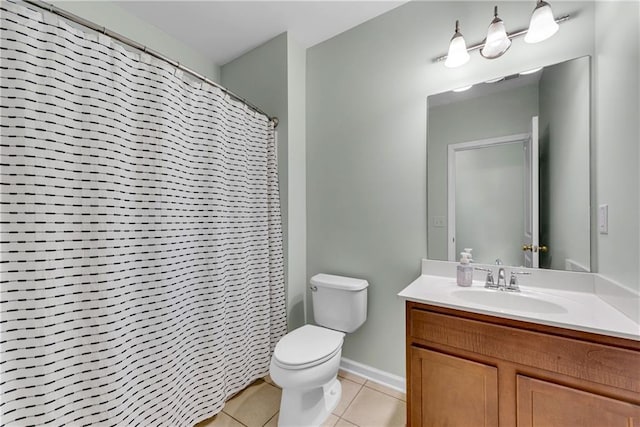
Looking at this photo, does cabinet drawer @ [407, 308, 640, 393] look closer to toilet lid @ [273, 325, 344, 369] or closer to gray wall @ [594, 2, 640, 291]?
gray wall @ [594, 2, 640, 291]

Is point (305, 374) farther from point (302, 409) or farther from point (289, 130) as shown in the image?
point (289, 130)

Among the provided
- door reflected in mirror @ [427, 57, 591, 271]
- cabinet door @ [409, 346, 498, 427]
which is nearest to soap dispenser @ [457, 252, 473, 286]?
door reflected in mirror @ [427, 57, 591, 271]

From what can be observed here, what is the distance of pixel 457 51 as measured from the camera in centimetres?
142

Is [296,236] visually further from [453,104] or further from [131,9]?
[131,9]

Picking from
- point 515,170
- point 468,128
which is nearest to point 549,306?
point 515,170

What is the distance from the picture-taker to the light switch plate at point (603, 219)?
1104mm

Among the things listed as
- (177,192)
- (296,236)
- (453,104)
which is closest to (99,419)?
(177,192)

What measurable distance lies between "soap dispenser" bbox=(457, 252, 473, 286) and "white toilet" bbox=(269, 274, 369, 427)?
1.94 feet

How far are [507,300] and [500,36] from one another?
132 centimetres

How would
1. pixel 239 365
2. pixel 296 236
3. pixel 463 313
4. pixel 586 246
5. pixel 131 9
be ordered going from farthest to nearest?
pixel 296 236 → pixel 131 9 → pixel 239 365 → pixel 586 246 → pixel 463 313

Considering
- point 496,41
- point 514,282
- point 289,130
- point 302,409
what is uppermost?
point 496,41

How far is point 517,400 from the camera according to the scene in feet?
3.18

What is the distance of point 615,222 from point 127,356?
2123mm

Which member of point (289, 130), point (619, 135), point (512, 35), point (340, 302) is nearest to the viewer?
point (619, 135)
